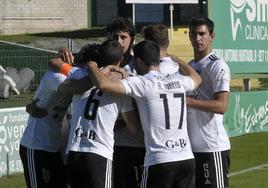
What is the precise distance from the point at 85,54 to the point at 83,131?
699 millimetres

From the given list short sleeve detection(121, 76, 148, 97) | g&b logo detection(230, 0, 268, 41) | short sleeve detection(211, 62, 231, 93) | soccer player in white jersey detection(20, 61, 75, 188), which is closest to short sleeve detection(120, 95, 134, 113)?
short sleeve detection(121, 76, 148, 97)

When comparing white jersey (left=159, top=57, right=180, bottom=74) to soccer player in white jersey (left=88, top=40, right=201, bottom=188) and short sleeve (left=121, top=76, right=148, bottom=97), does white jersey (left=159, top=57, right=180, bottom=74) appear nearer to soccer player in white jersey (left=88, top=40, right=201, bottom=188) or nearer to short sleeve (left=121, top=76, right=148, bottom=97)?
soccer player in white jersey (left=88, top=40, right=201, bottom=188)

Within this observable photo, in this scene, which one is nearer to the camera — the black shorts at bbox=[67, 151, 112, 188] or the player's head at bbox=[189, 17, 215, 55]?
the black shorts at bbox=[67, 151, 112, 188]

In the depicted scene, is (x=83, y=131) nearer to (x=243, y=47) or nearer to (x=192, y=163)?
(x=192, y=163)

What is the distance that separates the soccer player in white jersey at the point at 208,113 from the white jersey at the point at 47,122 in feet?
3.64

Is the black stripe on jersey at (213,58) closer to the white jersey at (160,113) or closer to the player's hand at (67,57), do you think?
the white jersey at (160,113)

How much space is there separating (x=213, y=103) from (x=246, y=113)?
42.3ft

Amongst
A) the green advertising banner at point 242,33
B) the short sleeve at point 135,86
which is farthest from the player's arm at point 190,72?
the green advertising banner at point 242,33

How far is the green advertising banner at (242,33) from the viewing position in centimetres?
1833

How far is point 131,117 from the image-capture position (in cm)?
688

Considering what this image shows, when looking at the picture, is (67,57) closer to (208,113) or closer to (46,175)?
(46,175)

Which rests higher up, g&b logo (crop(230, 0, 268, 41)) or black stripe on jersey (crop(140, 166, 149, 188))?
g&b logo (crop(230, 0, 268, 41))

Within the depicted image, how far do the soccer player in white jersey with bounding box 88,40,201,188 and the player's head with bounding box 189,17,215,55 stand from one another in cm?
68

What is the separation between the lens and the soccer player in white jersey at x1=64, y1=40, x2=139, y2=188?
668 centimetres
